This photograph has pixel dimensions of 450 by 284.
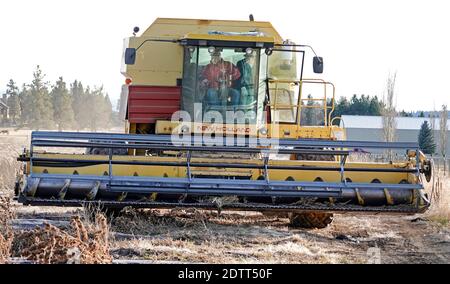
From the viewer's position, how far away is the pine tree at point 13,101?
252 ft

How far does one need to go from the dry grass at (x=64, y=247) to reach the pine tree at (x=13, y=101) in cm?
7249

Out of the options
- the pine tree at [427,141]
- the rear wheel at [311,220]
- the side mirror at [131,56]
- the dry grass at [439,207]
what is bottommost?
the dry grass at [439,207]

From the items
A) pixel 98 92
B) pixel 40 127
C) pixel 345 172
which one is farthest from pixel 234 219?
pixel 98 92

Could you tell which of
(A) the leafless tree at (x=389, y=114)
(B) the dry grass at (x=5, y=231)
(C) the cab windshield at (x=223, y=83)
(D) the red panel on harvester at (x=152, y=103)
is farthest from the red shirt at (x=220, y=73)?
(A) the leafless tree at (x=389, y=114)

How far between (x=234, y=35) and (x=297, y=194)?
343cm

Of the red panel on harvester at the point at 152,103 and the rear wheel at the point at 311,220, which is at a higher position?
the red panel on harvester at the point at 152,103

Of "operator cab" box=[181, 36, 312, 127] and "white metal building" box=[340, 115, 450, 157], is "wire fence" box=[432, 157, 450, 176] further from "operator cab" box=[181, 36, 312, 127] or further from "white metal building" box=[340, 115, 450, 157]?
"white metal building" box=[340, 115, 450, 157]

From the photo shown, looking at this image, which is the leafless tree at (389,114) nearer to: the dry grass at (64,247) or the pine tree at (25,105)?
the dry grass at (64,247)

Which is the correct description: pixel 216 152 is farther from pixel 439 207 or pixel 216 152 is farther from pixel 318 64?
pixel 439 207

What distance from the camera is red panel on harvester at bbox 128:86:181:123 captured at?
39.3 ft

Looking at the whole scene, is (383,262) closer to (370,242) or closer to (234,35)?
(370,242)

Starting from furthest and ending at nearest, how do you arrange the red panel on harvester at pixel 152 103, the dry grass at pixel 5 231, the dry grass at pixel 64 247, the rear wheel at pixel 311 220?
1. the red panel on harvester at pixel 152 103
2. the rear wheel at pixel 311 220
3. the dry grass at pixel 5 231
4. the dry grass at pixel 64 247

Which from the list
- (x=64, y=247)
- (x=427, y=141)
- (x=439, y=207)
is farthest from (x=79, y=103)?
(x=64, y=247)

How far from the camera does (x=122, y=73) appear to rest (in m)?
12.9
